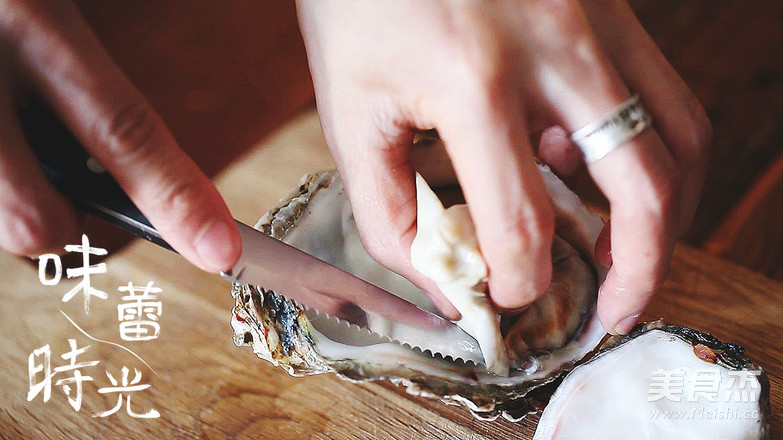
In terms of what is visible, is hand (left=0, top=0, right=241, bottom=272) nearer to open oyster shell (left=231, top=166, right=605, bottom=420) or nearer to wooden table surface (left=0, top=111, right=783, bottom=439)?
open oyster shell (left=231, top=166, right=605, bottom=420)

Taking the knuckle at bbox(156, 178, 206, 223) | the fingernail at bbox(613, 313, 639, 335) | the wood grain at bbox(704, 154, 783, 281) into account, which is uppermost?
the knuckle at bbox(156, 178, 206, 223)

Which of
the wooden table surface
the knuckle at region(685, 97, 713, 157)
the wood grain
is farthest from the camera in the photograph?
the wood grain

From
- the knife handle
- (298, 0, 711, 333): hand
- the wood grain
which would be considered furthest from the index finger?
the wood grain

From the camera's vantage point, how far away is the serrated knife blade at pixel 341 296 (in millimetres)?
627

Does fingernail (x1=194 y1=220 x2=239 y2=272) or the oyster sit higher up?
fingernail (x1=194 y1=220 x2=239 y2=272)

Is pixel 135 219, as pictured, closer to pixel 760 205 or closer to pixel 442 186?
pixel 442 186

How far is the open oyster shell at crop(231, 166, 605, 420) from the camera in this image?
2.24 feet

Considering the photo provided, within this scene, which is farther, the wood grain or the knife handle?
the wood grain

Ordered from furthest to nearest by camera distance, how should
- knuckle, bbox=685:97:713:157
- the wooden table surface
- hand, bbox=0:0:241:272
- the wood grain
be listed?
the wood grain, the wooden table surface, knuckle, bbox=685:97:713:157, hand, bbox=0:0:241:272

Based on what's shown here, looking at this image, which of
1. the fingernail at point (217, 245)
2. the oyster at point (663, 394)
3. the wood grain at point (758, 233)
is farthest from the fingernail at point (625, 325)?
the wood grain at point (758, 233)

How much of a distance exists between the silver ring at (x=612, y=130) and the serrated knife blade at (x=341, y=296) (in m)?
0.25

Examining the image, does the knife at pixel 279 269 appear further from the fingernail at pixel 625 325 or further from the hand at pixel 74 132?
the fingernail at pixel 625 325

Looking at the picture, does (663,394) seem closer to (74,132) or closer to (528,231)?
(528,231)

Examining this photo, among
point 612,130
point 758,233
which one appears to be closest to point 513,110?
point 612,130
